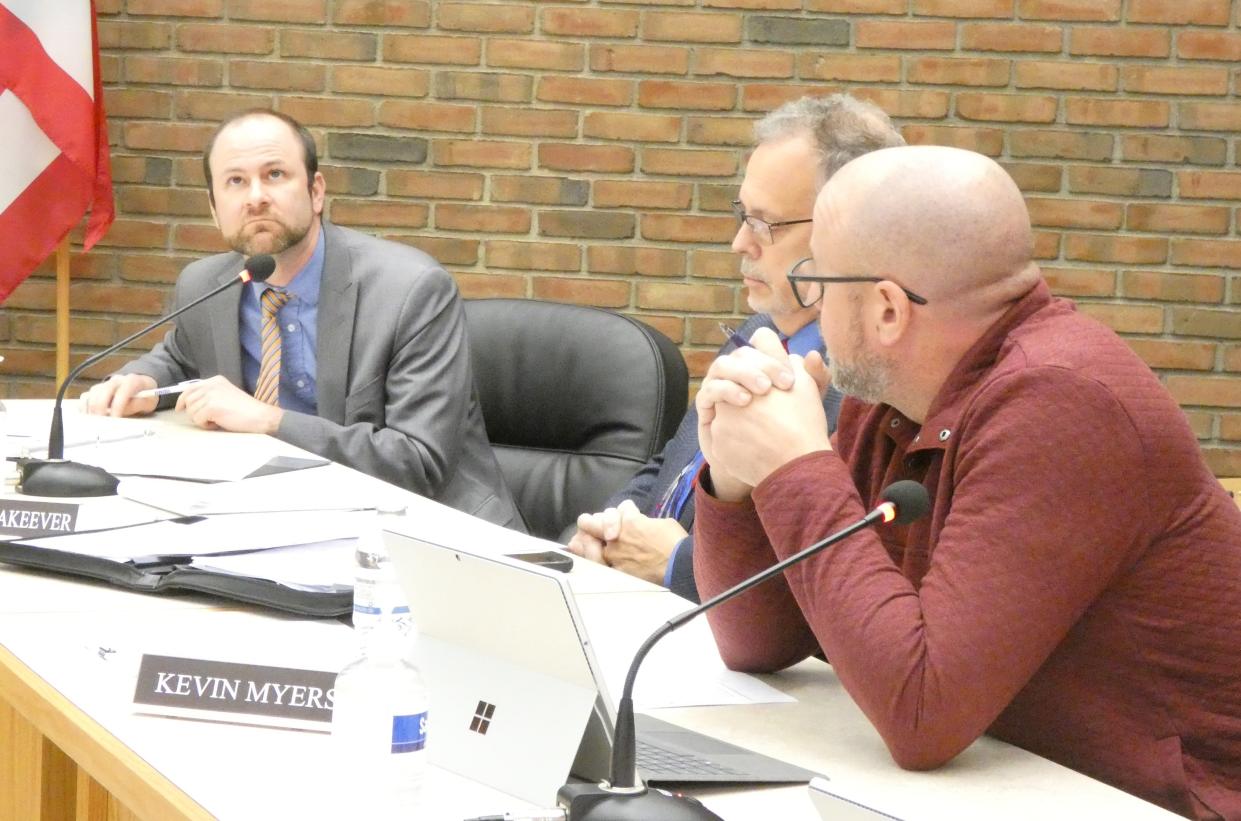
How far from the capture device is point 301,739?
115 cm

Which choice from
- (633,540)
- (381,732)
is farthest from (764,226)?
(381,732)

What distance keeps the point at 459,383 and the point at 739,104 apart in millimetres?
1127

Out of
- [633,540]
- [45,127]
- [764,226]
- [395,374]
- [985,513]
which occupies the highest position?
[45,127]

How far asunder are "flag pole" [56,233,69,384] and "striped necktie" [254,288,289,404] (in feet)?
2.89

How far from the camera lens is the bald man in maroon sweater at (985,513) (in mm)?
1172

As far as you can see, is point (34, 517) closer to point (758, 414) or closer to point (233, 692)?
point (233, 692)

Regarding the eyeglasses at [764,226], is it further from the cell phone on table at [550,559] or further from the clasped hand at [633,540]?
the cell phone on table at [550,559]

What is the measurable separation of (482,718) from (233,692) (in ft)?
0.75

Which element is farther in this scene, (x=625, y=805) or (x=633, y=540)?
(x=633, y=540)

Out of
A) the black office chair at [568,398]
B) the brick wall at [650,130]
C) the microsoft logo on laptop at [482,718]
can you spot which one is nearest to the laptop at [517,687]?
the microsoft logo on laptop at [482,718]

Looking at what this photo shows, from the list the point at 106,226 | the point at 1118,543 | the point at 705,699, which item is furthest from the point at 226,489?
the point at 106,226

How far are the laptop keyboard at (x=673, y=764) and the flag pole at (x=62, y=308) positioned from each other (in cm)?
272

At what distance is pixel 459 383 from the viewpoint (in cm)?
273

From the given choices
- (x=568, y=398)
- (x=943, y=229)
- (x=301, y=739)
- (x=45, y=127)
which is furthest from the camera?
(x=45, y=127)
